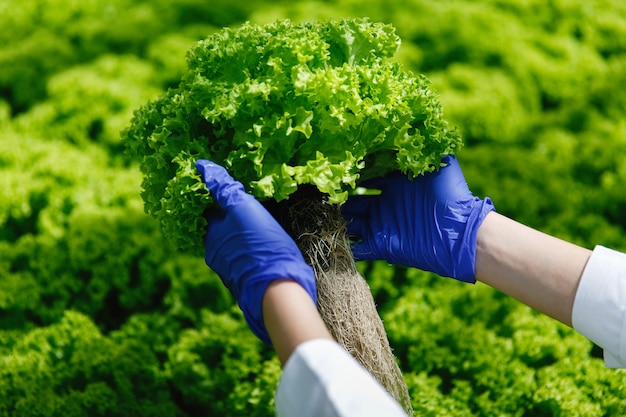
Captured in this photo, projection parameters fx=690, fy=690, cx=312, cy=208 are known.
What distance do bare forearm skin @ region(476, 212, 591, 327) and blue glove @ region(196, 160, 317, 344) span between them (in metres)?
0.71

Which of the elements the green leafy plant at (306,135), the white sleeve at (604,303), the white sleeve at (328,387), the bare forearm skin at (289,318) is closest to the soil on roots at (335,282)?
the green leafy plant at (306,135)

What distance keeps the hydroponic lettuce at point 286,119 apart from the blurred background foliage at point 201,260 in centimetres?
114

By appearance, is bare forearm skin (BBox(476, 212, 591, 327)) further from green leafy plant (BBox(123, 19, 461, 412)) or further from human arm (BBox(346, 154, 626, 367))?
green leafy plant (BBox(123, 19, 461, 412))

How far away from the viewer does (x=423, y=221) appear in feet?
8.70

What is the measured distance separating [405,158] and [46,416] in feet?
6.33

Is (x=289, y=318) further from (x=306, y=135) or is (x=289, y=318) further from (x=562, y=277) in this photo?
(x=562, y=277)

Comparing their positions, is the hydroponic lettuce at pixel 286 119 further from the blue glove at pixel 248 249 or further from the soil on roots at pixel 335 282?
the soil on roots at pixel 335 282

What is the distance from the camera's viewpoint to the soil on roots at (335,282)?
2.50 meters

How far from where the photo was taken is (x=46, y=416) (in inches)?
118

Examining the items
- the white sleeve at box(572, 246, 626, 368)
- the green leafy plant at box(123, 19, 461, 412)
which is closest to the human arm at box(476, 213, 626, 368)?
the white sleeve at box(572, 246, 626, 368)

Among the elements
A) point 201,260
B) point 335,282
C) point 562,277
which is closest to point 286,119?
point 335,282

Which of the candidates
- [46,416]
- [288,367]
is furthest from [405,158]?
[46,416]

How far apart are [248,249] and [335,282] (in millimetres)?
480

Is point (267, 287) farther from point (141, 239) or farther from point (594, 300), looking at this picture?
point (141, 239)
